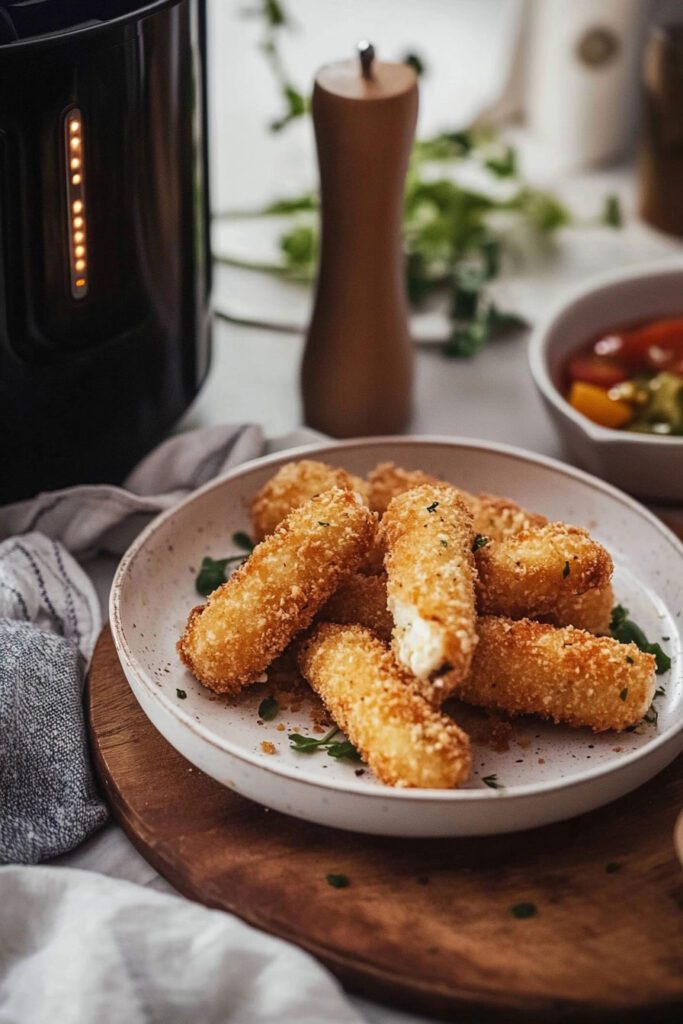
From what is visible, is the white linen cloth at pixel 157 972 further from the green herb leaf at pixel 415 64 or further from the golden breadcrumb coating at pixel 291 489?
the green herb leaf at pixel 415 64

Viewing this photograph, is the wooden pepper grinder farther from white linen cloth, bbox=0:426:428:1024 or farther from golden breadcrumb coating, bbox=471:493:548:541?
white linen cloth, bbox=0:426:428:1024

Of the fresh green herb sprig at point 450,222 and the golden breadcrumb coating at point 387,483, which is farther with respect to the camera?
the fresh green herb sprig at point 450,222

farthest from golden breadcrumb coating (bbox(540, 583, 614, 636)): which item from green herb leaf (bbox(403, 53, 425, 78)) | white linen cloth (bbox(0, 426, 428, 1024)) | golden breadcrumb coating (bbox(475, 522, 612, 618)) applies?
green herb leaf (bbox(403, 53, 425, 78))

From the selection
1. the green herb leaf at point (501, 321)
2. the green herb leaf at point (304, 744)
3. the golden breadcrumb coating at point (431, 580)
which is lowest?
the green herb leaf at point (304, 744)

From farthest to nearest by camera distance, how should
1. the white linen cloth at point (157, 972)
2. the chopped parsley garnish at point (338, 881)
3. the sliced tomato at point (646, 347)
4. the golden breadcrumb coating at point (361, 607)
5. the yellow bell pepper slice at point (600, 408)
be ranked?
1. the sliced tomato at point (646, 347)
2. the yellow bell pepper slice at point (600, 408)
3. the golden breadcrumb coating at point (361, 607)
4. the chopped parsley garnish at point (338, 881)
5. the white linen cloth at point (157, 972)

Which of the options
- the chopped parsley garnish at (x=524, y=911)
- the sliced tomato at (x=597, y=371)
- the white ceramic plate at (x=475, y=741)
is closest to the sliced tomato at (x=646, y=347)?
the sliced tomato at (x=597, y=371)

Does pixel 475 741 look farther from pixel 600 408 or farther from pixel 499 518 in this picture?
pixel 600 408

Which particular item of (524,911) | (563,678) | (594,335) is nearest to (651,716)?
(563,678)
